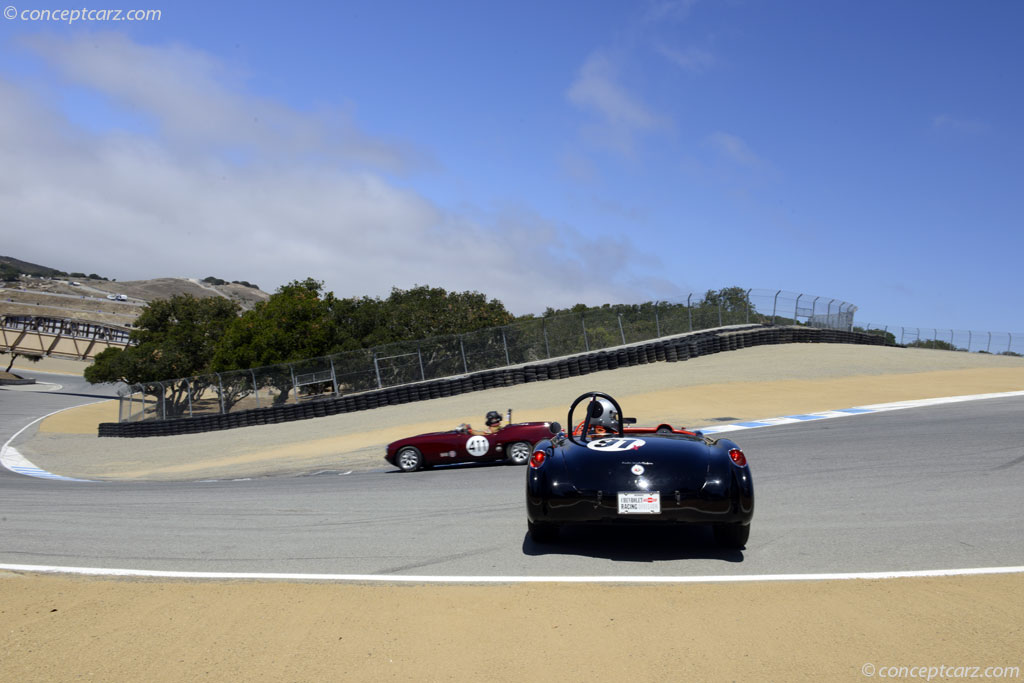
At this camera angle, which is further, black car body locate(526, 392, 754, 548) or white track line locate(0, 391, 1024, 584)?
black car body locate(526, 392, 754, 548)

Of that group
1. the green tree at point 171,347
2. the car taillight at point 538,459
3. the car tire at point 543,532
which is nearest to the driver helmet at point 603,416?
the car taillight at point 538,459

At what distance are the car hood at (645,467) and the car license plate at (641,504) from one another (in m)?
0.06

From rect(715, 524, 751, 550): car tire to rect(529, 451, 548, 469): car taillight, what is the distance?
4.68 ft

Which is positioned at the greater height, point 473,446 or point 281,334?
point 281,334

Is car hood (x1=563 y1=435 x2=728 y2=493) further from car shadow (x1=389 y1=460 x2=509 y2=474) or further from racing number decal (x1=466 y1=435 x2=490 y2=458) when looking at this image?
car shadow (x1=389 y1=460 x2=509 y2=474)

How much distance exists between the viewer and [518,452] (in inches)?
502

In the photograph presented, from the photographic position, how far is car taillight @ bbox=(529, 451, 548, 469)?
615cm

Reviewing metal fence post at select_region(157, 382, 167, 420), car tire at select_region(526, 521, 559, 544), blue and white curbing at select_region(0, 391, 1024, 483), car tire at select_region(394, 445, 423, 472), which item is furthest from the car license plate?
metal fence post at select_region(157, 382, 167, 420)

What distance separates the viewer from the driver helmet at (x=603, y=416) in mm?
6984

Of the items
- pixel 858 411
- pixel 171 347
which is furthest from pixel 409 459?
pixel 171 347

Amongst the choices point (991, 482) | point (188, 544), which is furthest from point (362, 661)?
point (991, 482)

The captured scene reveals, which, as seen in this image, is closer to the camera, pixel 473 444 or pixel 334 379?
pixel 473 444

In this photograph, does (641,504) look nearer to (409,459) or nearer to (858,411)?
(409,459)

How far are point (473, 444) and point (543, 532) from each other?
270 inches
